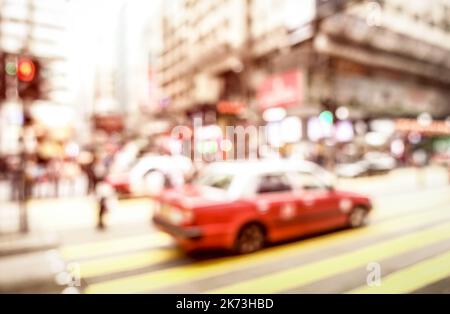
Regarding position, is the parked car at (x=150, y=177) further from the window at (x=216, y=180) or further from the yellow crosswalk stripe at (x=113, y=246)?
the window at (x=216, y=180)

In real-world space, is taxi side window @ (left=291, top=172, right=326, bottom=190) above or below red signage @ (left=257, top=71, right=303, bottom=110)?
below

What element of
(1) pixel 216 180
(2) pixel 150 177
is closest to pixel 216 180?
(1) pixel 216 180

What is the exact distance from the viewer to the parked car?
870 centimetres

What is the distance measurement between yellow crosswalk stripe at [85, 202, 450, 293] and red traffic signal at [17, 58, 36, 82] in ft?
10.3

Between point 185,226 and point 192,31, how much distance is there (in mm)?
4767

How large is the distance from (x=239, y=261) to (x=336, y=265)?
3.49 feet

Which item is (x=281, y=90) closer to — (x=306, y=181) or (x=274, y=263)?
(x=306, y=181)

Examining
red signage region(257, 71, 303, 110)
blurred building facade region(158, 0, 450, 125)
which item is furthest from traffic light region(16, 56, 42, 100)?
red signage region(257, 71, 303, 110)

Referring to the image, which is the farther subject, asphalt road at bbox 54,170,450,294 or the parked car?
the parked car

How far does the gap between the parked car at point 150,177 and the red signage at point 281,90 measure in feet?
10.8

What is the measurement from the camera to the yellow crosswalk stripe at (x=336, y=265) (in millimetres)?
3453

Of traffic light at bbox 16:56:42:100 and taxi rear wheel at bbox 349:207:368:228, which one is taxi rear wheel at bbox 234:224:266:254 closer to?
taxi rear wheel at bbox 349:207:368:228

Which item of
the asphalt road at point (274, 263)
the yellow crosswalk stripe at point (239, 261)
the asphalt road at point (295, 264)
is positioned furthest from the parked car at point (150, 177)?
the yellow crosswalk stripe at point (239, 261)

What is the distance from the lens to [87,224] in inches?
240
